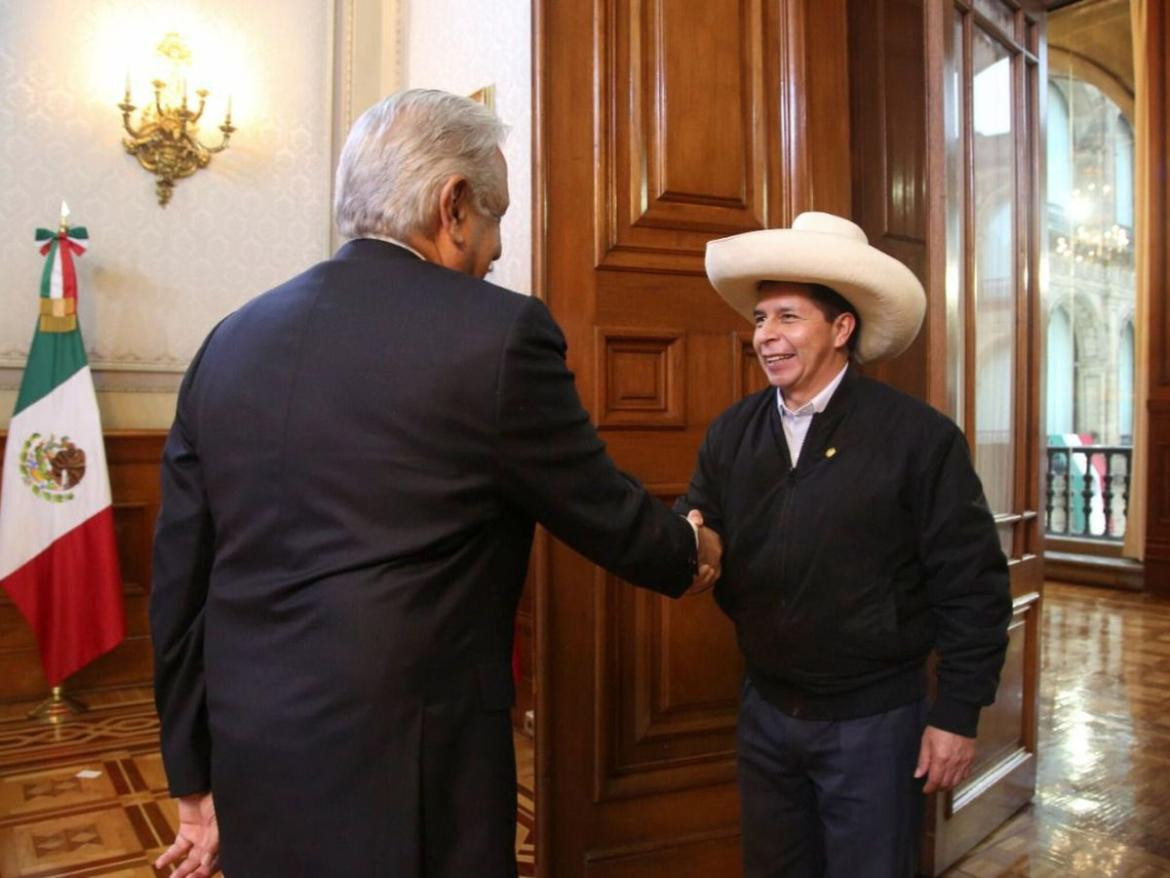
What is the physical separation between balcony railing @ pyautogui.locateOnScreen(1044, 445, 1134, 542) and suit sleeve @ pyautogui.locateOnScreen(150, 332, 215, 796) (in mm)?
7617

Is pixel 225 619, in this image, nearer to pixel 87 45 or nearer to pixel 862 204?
pixel 862 204

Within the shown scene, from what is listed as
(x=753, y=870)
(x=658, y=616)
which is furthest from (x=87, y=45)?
(x=753, y=870)

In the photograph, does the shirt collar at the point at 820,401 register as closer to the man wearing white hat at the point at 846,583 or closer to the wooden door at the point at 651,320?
the man wearing white hat at the point at 846,583

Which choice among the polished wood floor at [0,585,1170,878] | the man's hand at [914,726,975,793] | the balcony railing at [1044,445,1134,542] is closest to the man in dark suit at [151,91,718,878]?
the man's hand at [914,726,975,793]

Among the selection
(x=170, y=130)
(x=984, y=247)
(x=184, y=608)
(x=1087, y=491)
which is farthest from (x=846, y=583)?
(x=1087, y=491)

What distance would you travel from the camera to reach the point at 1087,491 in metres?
8.04

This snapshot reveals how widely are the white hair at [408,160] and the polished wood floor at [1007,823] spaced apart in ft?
6.09

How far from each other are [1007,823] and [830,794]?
157 cm

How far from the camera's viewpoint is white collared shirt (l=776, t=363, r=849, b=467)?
158 cm

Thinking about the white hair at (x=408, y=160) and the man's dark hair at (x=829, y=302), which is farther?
the man's dark hair at (x=829, y=302)

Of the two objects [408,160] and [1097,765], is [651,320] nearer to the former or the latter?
[408,160]

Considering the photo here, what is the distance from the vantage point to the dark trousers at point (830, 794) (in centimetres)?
145

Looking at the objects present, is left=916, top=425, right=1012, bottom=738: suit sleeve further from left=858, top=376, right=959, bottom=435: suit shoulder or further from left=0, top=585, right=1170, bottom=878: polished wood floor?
left=0, top=585, right=1170, bottom=878: polished wood floor

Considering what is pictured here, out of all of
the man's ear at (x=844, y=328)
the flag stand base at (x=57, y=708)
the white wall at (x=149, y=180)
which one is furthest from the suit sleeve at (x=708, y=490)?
the white wall at (x=149, y=180)
